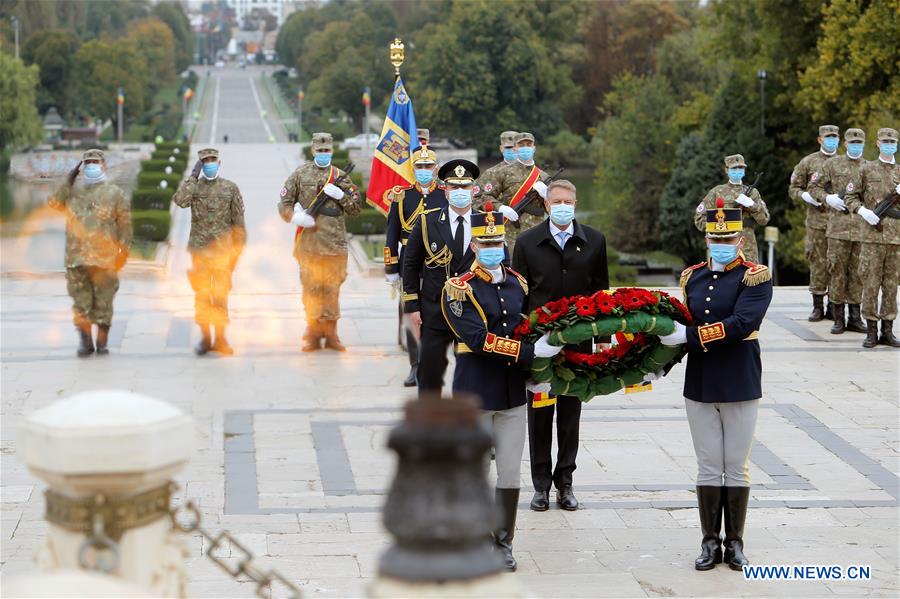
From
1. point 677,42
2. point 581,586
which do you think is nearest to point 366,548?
point 581,586

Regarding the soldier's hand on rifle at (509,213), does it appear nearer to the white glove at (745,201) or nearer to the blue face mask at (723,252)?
the white glove at (745,201)

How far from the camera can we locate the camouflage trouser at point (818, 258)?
16.6 metres

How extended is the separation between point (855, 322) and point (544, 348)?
8.84 meters

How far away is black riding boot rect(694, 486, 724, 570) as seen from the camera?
27.4 ft

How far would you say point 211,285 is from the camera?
589 inches

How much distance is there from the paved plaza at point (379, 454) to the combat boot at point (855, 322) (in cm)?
14

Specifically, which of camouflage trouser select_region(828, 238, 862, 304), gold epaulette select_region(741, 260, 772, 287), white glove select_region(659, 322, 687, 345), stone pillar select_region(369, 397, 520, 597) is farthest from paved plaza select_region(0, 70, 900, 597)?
stone pillar select_region(369, 397, 520, 597)

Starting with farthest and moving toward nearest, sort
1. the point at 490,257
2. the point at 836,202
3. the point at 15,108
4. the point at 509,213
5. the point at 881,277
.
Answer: the point at 15,108, the point at 836,202, the point at 881,277, the point at 509,213, the point at 490,257

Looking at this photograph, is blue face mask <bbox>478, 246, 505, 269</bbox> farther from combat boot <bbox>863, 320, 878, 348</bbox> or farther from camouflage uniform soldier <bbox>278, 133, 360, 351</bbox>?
combat boot <bbox>863, 320, 878, 348</bbox>

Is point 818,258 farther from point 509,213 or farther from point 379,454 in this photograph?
point 379,454

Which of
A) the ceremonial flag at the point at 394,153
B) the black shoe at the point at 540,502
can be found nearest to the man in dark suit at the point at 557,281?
the black shoe at the point at 540,502

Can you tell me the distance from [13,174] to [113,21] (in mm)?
93698

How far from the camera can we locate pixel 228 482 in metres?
10.1

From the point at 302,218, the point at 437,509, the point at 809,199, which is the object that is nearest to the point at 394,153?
the point at 302,218
